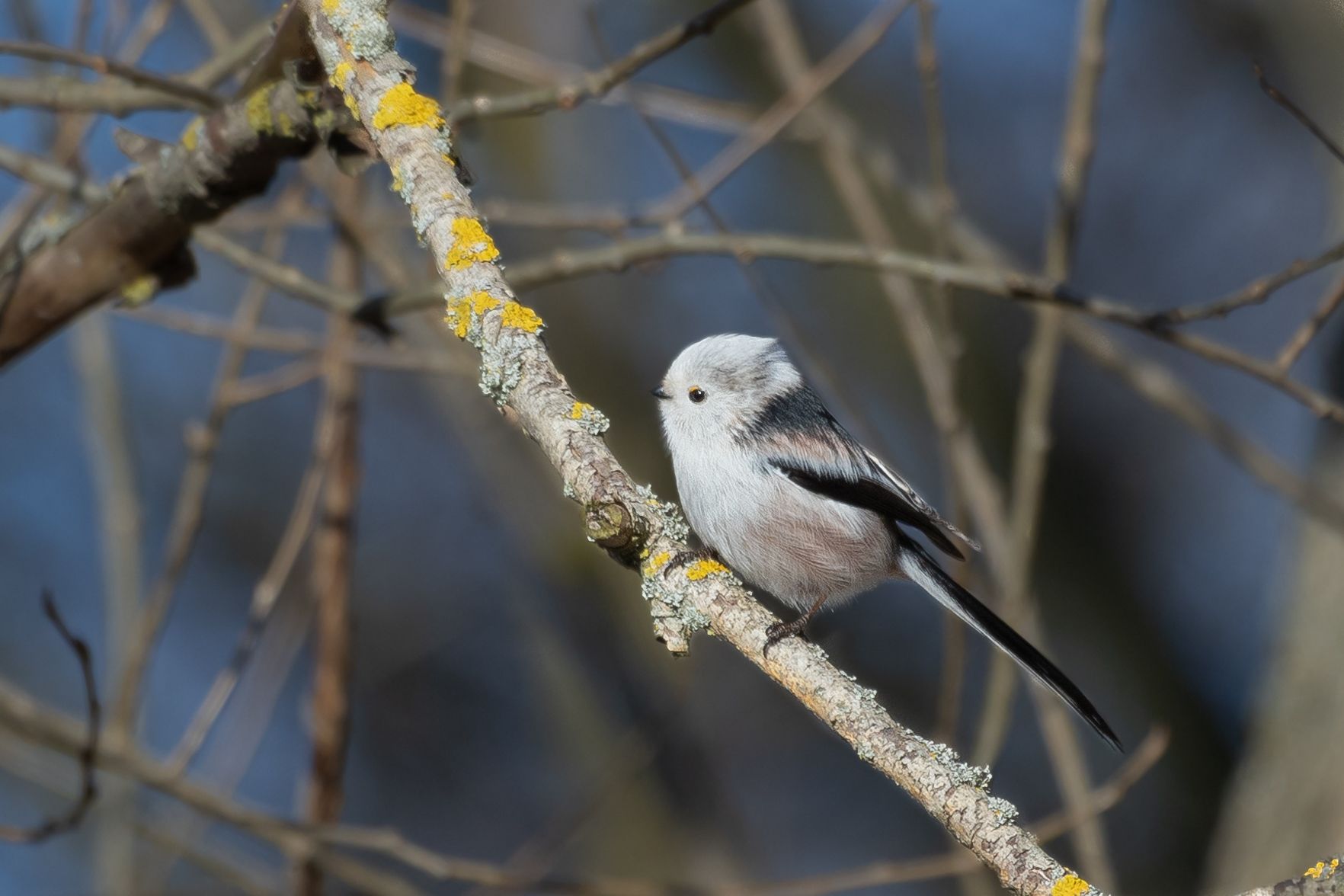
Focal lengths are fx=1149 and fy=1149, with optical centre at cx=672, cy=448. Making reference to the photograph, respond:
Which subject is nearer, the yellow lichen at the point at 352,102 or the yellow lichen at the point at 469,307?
the yellow lichen at the point at 469,307

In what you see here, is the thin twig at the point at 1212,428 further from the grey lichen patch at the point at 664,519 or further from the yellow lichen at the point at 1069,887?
the yellow lichen at the point at 1069,887

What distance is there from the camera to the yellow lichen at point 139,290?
7.09ft

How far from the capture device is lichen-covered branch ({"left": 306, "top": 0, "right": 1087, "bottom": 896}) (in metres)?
1.15

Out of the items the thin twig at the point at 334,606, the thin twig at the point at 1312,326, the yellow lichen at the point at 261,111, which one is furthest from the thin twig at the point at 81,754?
the thin twig at the point at 1312,326

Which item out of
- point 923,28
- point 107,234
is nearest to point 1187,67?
point 923,28

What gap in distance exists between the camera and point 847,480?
2295 millimetres

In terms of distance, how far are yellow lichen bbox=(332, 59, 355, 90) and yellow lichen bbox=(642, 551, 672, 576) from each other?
2.70ft

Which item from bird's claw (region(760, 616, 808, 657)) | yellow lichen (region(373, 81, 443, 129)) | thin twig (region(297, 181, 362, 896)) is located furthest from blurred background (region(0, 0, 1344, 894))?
bird's claw (region(760, 616, 808, 657))

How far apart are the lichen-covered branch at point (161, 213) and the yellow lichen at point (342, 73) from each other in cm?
15

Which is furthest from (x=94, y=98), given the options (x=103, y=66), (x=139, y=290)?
(x=139, y=290)

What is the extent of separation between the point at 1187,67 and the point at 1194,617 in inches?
108

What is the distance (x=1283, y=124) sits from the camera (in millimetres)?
5820

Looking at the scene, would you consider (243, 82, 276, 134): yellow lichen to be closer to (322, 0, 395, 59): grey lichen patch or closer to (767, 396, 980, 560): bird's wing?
(322, 0, 395, 59): grey lichen patch

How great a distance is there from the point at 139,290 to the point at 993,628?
1697 mm
